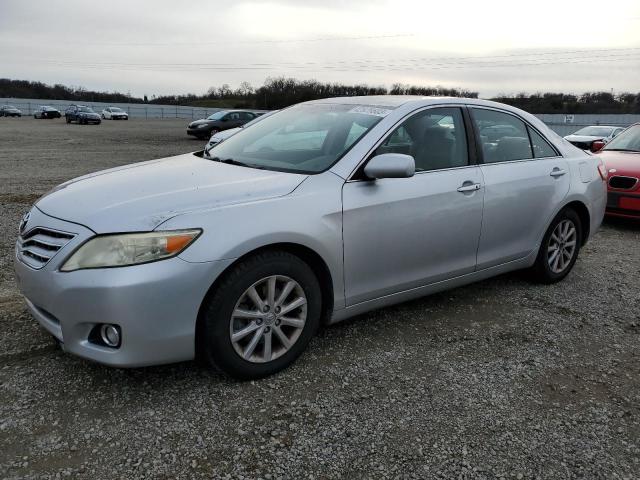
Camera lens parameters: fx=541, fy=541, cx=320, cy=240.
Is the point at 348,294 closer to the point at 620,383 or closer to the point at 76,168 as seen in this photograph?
the point at 620,383

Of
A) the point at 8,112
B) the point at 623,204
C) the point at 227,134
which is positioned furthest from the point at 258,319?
the point at 8,112

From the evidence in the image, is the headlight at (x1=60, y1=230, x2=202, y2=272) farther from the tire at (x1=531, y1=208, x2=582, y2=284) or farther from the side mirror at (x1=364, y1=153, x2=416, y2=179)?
the tire at (x1=531, y1=208, x2=582, y2=284)

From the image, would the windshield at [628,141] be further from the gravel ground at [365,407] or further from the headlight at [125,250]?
the headlight at [125,250]

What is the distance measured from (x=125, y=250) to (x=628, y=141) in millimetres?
8108

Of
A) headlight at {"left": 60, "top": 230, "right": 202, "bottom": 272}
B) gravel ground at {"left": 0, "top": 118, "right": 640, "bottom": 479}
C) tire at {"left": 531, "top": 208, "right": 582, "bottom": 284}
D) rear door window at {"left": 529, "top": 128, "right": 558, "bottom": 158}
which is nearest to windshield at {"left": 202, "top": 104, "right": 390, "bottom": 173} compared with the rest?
headlight at {"left": 60, "top": 230, "right": 202, "bottom": 272}

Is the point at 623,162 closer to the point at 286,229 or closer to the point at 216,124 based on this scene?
the point at 286,229

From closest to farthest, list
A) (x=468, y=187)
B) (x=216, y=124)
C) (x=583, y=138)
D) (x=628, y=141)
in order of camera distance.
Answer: (x=468, y=187) → (x=628, y=141) → (x=583, y=138) → (x=216, y=124)

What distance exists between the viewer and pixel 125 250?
2.54 metres

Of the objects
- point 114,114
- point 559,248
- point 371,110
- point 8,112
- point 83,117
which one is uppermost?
point 8,112

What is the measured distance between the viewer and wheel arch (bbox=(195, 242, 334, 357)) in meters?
2.71

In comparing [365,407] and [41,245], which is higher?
[41,245]

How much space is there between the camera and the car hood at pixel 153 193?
2.65 meters

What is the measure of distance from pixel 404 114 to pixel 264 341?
178cm

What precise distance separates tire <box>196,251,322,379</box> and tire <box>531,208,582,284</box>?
7.90ft
